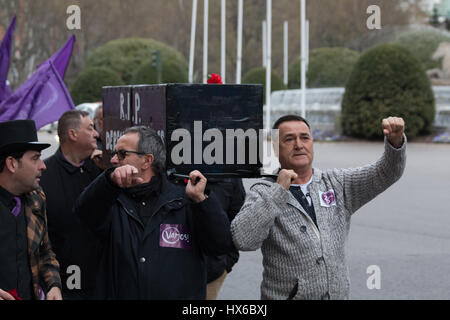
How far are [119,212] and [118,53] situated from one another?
112ft

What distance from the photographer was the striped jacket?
3557mm

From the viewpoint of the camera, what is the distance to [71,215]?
4.60 metres

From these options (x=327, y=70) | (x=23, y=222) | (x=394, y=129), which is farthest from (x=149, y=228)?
(x=327, y=70)

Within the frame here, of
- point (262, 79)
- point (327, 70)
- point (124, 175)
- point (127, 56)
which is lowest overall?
point (124, 175)

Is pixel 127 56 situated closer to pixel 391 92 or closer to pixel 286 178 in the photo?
pixel 391 92

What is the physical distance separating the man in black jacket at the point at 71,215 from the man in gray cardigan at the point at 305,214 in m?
1.48

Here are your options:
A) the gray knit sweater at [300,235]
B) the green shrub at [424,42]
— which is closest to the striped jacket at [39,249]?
the gray knit sweater at [300,235]

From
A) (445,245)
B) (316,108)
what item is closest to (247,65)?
(316,108)

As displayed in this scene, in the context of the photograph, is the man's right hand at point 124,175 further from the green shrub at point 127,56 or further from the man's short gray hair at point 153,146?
the green shrub at point 127,56

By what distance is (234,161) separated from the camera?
3633mm

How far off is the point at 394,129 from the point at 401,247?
5.23m

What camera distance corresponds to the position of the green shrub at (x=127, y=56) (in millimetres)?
36188

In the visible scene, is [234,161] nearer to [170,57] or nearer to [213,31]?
[170,57]

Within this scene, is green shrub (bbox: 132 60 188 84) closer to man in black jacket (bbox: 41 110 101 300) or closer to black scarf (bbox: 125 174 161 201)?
man in black jacket (bbox: 41 110 101 300)
